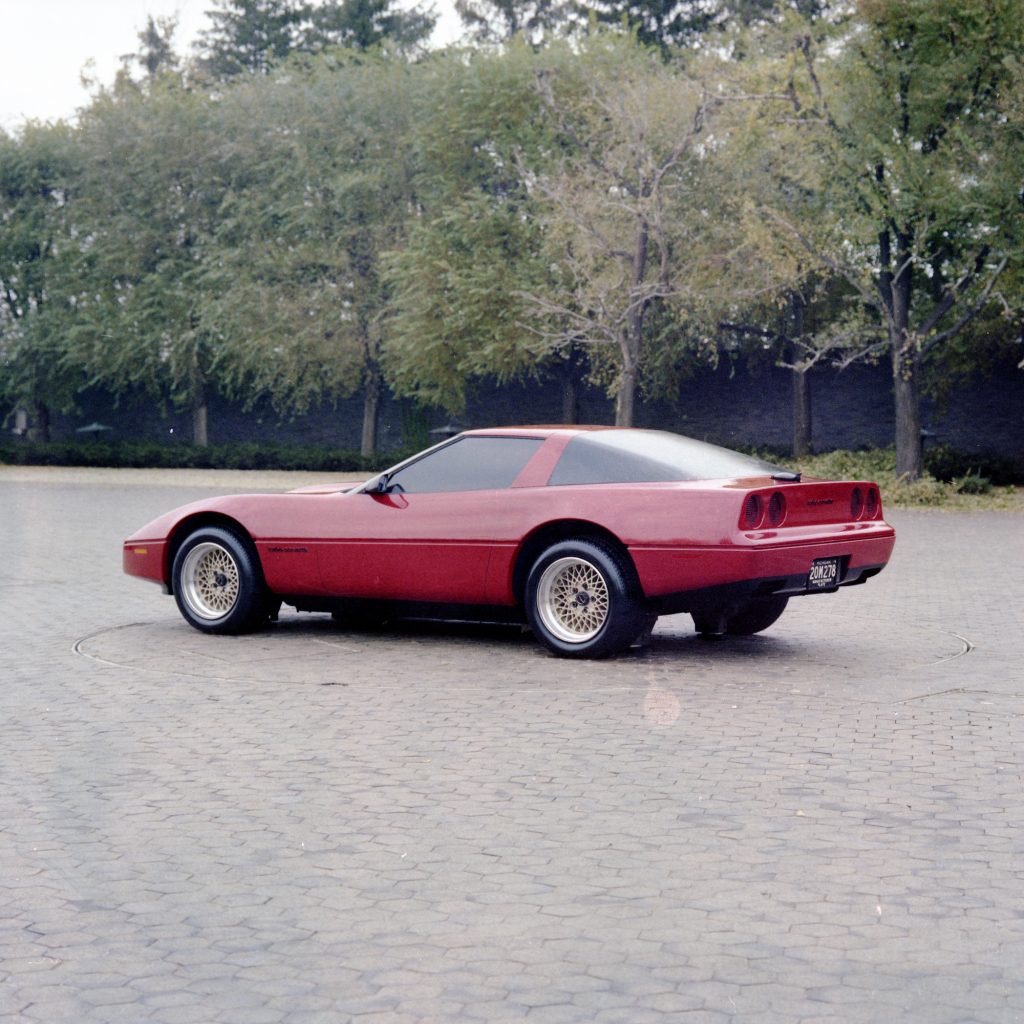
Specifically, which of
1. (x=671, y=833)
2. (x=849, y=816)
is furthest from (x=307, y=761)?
(x=849, y=816)

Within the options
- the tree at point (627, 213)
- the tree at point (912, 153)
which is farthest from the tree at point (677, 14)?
the tree at point (912, 153)

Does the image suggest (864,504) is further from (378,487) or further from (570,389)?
(570,389)

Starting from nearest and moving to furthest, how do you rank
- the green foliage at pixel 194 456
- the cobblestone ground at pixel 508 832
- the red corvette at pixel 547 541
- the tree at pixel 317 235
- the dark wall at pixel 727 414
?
the cobblestone ground at pixel 508 832 < the red corvette at pixel 547 541 < the dark wall at pixel 727 414 < the tree at pixel 317 235 < the green foliage at pixel 194 456

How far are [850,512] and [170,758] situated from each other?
194 inches

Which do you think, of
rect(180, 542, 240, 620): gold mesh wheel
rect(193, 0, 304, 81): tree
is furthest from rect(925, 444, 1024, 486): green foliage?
rect(193, 0, 304, 81): tree

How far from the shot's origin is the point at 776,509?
9.24m

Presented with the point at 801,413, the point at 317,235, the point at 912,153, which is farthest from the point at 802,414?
the point at 317,235

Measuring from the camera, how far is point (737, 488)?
9156 mm

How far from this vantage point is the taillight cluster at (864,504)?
32.4ft

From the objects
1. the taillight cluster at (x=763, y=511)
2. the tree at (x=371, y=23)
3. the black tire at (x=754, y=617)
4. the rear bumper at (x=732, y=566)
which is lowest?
the black tire at (x=754, y=617)

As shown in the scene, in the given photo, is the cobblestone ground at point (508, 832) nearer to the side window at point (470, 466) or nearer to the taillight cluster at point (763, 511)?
the taillight cluster at point (763, 511)

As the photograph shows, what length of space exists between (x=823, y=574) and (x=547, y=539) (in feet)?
5.59

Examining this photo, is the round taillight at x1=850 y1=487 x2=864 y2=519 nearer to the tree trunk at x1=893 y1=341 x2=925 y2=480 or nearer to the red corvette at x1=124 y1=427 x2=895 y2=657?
the red corvette at x1=124 y1=427 x2=895 y2=657

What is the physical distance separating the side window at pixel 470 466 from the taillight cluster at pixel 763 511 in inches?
62.5
